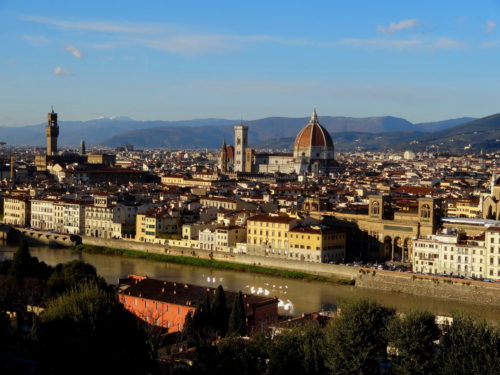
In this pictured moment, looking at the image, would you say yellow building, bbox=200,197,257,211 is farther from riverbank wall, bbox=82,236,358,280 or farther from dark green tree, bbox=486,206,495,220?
dark green tree, bbox=486,206,495,220

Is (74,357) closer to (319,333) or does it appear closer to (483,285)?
(319,333)

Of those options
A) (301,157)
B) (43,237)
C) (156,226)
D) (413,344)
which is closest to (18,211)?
(43,237)

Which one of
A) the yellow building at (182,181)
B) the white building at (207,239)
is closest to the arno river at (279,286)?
the white building at (207,239)

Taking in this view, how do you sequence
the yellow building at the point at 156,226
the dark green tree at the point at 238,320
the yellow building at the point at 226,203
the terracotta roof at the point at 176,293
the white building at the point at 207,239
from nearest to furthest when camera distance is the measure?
the dark green tree at the point at 238,320 < the terracotta roof at the point at 176,293 < the white building at the point at 207,239 < the yellow building at the point at 156,226 < the yellow building at the point at 226,203

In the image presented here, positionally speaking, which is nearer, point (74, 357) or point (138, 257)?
point (74, 357)

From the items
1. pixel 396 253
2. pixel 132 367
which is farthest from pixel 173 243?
pixel 132 367

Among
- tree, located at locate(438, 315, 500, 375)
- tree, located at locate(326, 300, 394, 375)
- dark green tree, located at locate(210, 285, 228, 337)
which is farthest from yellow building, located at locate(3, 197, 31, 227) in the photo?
tree, located at locate(438, 315, 500, 375)

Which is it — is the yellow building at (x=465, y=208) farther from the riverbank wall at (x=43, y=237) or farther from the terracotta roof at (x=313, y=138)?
the terracotta roof at (x=313, y=138)
